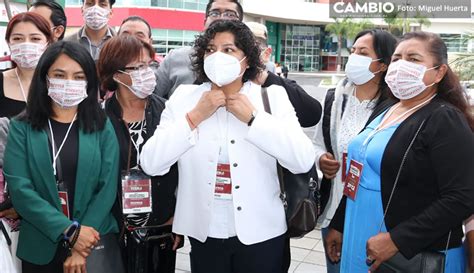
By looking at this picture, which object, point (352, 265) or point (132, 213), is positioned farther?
point (132, 213)

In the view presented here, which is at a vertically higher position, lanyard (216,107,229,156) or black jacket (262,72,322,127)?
black jacket (262,72,322,127)

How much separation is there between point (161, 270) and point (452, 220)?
5.68 ft

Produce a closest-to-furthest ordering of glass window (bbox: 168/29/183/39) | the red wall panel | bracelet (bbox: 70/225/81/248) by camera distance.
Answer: bracelet (bbox: 70/225/81/248) → the red wall panel → glass window (bbox: 168/29/183/39)

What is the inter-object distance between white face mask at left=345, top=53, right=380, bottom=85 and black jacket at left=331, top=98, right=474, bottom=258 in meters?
0.72

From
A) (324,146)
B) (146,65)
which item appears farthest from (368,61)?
(146,65)

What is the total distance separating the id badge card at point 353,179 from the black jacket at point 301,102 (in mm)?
512

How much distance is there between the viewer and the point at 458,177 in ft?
7.00

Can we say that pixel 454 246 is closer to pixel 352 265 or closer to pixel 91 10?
pixel 352 265

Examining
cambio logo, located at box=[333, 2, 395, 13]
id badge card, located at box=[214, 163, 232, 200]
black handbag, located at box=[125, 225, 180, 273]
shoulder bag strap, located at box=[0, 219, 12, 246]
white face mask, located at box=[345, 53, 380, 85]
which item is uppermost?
cambio logo, located at box=[333, 2, 395, 13]

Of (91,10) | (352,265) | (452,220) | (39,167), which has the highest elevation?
(91,10)

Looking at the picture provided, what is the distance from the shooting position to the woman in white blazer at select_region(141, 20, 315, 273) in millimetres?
2400

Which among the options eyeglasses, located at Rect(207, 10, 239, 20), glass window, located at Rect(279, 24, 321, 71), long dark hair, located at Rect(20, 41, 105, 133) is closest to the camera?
long dark hair, located at Rect(20, 41, 105, 133)

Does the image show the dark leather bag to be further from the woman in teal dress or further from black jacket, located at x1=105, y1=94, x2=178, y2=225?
black jacket, located at x1=105, y1=94, x2=178, y2=225

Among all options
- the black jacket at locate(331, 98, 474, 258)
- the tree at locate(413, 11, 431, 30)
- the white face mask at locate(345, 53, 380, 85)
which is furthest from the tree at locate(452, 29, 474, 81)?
the tree at locate(413, 11, 431, 30)
